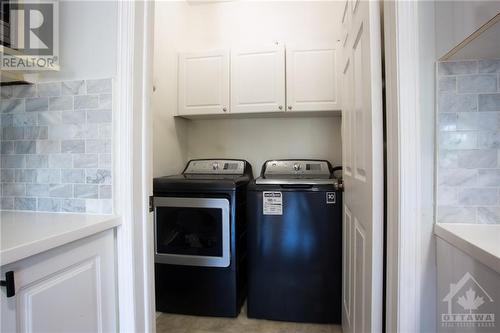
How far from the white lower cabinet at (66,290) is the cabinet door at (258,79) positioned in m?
1.58

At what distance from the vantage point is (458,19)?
2.50ft

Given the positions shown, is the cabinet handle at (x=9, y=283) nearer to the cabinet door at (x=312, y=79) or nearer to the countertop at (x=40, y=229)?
the countertop at (x=40, y=229)

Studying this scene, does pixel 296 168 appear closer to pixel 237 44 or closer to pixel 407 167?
pixel 237 44

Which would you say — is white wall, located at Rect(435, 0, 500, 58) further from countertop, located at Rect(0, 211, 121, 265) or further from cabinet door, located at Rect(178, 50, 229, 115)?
cabinet door, located at Rect(178, 50, 229, 115)

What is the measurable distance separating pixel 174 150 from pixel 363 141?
1.76 metres

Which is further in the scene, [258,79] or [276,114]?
[276,114]

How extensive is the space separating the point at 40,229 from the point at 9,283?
0.64 feet

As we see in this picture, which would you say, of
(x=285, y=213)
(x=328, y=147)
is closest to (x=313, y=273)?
(x=285, y=213)

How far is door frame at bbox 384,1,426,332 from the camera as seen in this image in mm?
815

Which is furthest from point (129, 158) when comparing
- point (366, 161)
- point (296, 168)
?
point (296, 168)

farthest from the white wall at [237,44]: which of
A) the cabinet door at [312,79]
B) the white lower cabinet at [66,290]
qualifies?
the white lower cabinet at [66,290]

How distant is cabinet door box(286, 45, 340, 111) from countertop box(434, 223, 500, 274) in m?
1.50

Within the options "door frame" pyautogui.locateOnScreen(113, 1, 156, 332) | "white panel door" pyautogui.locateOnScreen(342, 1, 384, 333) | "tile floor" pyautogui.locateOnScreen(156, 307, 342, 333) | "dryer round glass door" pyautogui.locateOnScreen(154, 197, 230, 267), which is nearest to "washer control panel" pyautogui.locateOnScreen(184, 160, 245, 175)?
"dryer round glass door" pyautogui.locateOnScreen(154, 197, 230, 267)

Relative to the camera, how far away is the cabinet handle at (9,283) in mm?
633
